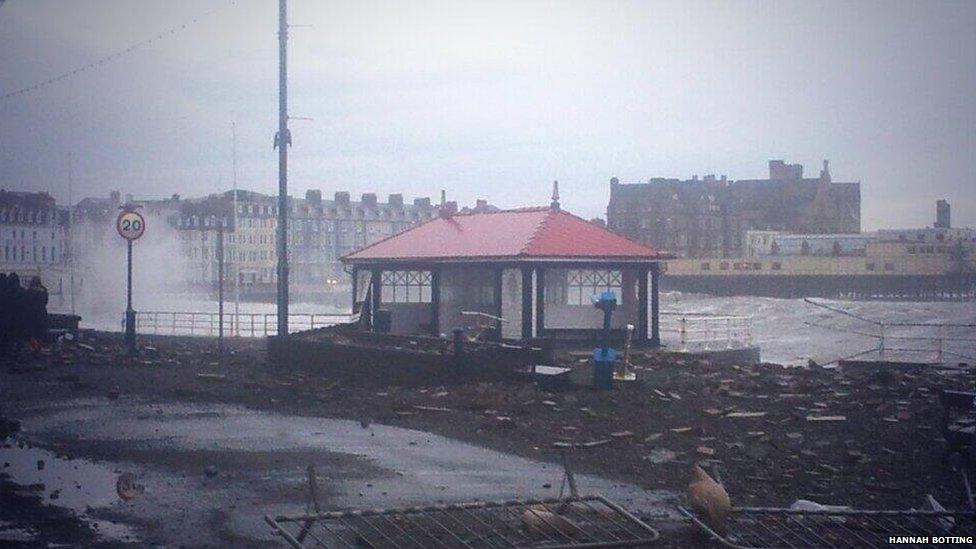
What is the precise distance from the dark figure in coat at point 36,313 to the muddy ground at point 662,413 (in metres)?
1.45

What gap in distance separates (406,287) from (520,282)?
200 inches

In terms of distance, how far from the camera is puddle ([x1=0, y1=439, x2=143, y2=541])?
8.05 meters

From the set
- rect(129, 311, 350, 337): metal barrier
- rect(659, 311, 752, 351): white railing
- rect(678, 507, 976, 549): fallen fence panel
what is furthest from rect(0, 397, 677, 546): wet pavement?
rect(129, 311, 350, 337): metal barrier

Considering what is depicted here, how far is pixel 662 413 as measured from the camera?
Result: 51.7 ft

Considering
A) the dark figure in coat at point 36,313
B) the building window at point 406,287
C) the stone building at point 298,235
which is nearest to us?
the dark figure in coat at point 36,313

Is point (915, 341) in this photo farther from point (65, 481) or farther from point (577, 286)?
point (65, 481)

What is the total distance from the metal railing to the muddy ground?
2444mm

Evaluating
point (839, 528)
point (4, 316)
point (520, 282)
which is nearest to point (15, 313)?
point (4, 316)

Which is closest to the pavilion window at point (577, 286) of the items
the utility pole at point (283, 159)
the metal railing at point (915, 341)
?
the metal railing at point (915, 341)

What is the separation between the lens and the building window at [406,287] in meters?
32.3

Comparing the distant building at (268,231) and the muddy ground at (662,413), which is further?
the distant building at (268,231)

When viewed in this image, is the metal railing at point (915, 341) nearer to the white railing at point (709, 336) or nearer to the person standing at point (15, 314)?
the white railing at point (709, 336)

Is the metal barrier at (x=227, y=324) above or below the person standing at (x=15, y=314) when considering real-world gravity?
below

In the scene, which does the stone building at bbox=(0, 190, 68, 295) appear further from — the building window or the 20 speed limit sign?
the building window
